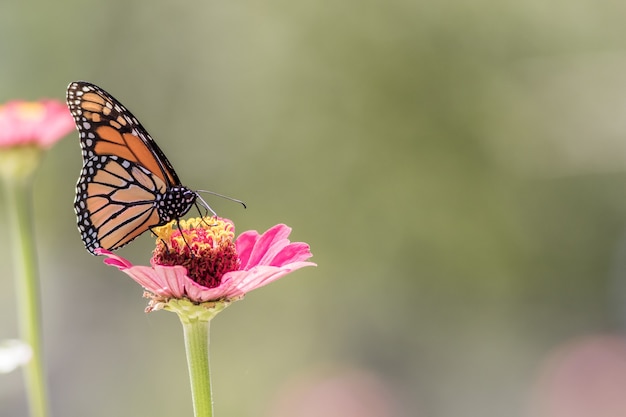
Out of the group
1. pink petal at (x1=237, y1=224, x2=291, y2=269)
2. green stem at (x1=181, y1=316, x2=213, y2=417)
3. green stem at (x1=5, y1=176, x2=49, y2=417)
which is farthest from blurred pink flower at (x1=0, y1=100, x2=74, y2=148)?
green stem at (x1=181, y1=316, x2=213, y2=417)

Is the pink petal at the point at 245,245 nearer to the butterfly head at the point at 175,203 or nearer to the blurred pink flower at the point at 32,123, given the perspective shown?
the butterfly head at the point at 175,203

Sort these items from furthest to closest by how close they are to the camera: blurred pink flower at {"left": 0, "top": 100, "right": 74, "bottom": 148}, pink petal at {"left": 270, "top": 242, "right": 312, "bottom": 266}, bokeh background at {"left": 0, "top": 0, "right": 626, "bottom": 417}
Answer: bokeh background at {"left": 0, "top": 0, "right": 626, "bottom": 417} → blurred pink flower at {"left": 0, "top": 100, "right": 74, "bottom": 148} → pink petal at {"left": 270, "top": 242, "right": 312, "bottom": 266}

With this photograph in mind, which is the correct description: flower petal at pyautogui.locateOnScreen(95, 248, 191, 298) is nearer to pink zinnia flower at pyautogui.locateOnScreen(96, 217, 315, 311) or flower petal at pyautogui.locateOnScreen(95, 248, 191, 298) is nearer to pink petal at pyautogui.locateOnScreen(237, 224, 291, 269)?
pink zinnia flower at pyautogui.locateOnScreen(96, 217, 315, 311)

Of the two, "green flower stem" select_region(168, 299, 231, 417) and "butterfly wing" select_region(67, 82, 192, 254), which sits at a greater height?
"butterfly wing" select_region(67, 82, 192, 254)

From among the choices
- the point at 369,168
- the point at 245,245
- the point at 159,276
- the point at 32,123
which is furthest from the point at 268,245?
the point at 369,168

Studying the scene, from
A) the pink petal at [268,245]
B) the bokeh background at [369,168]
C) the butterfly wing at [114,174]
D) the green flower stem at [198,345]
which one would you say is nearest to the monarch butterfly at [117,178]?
the butterfly wing at [114,174]
